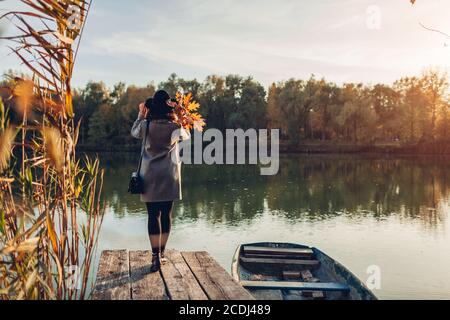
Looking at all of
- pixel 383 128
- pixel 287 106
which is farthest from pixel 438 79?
pixel 287 106

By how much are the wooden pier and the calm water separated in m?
6.51

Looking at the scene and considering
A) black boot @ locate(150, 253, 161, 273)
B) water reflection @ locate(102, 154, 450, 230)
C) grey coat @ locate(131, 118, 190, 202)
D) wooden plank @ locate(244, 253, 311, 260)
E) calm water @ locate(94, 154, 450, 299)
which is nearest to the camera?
black boot @ locate(150, 253, 161, 273)

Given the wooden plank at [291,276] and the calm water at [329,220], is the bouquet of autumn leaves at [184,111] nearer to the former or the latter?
the wooden plank at [291,276]

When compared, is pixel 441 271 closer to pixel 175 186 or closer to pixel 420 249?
pixel 420 249

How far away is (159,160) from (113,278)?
3.67 feet

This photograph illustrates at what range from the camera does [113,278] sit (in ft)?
12.8

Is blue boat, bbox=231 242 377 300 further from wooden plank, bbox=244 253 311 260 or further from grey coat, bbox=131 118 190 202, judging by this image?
grey coat, bbox=131 118 190 202

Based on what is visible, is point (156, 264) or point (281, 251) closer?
point (156, 264)

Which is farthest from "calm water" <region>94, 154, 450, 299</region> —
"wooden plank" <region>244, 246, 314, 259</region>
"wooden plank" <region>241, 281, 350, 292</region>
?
"wooden plank" <region>241, 281, 350, 292</region>

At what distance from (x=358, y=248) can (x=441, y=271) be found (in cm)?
263

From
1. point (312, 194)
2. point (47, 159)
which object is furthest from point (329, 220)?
point (47, 159)

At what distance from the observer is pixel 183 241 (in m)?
14.3

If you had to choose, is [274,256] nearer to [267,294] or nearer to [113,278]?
[267,294]

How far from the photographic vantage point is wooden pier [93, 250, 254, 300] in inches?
137
